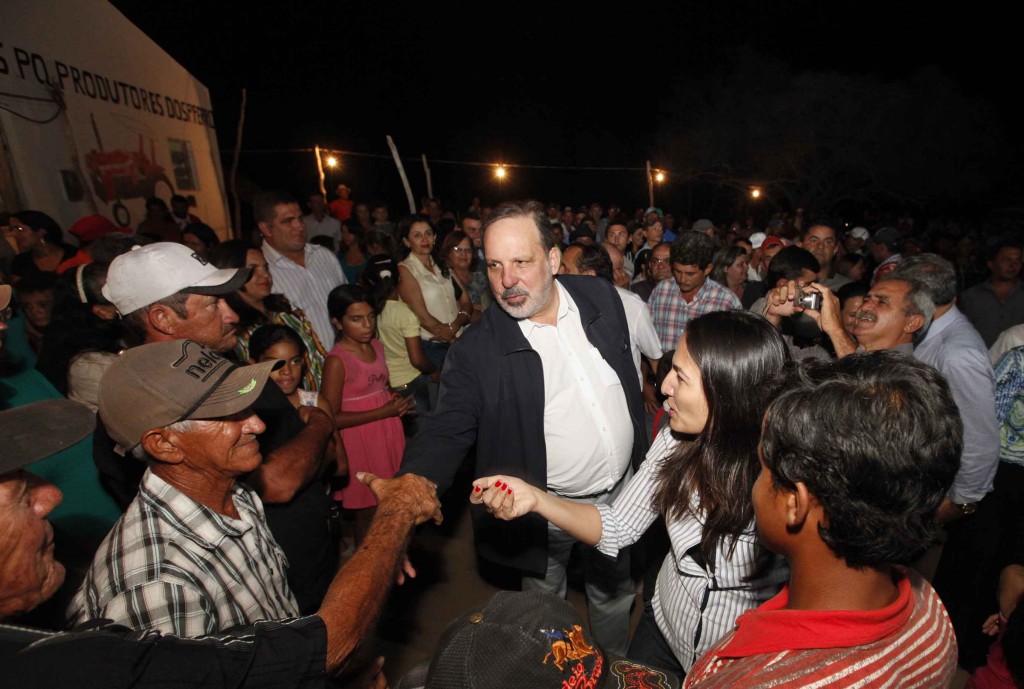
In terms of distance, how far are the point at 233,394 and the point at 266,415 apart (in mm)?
668

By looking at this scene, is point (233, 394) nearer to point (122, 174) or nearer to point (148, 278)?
point (148, 278)

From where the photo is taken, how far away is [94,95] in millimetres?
8477

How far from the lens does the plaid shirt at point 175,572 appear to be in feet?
4.50

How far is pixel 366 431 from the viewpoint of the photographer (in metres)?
3.74

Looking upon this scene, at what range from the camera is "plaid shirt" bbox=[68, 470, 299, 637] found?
1.37m

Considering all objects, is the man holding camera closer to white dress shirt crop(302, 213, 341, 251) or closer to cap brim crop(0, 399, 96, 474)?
cap brim crop(0, 399, 96, 474)

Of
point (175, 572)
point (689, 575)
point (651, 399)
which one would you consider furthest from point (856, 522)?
point (651, 399)

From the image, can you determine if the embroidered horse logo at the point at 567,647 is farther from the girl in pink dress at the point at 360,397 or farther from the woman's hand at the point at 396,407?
the woman's hand at the point at 396,407

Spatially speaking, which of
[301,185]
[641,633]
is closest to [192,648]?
[641,633]

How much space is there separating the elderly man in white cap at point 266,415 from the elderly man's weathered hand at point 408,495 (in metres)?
0.44

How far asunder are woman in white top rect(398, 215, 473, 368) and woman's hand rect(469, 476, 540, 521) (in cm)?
321

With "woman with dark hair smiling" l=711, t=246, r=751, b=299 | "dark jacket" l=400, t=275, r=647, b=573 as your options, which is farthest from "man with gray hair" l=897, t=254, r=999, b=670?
"woman with dark hair smiling" l=711, t=246, r=751, b=299

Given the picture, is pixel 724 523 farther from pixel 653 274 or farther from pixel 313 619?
pixel 653 274

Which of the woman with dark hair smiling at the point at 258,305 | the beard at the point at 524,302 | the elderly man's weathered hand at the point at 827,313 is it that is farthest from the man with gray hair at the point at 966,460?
the woman with dark hair smiling at the point at 258,305
